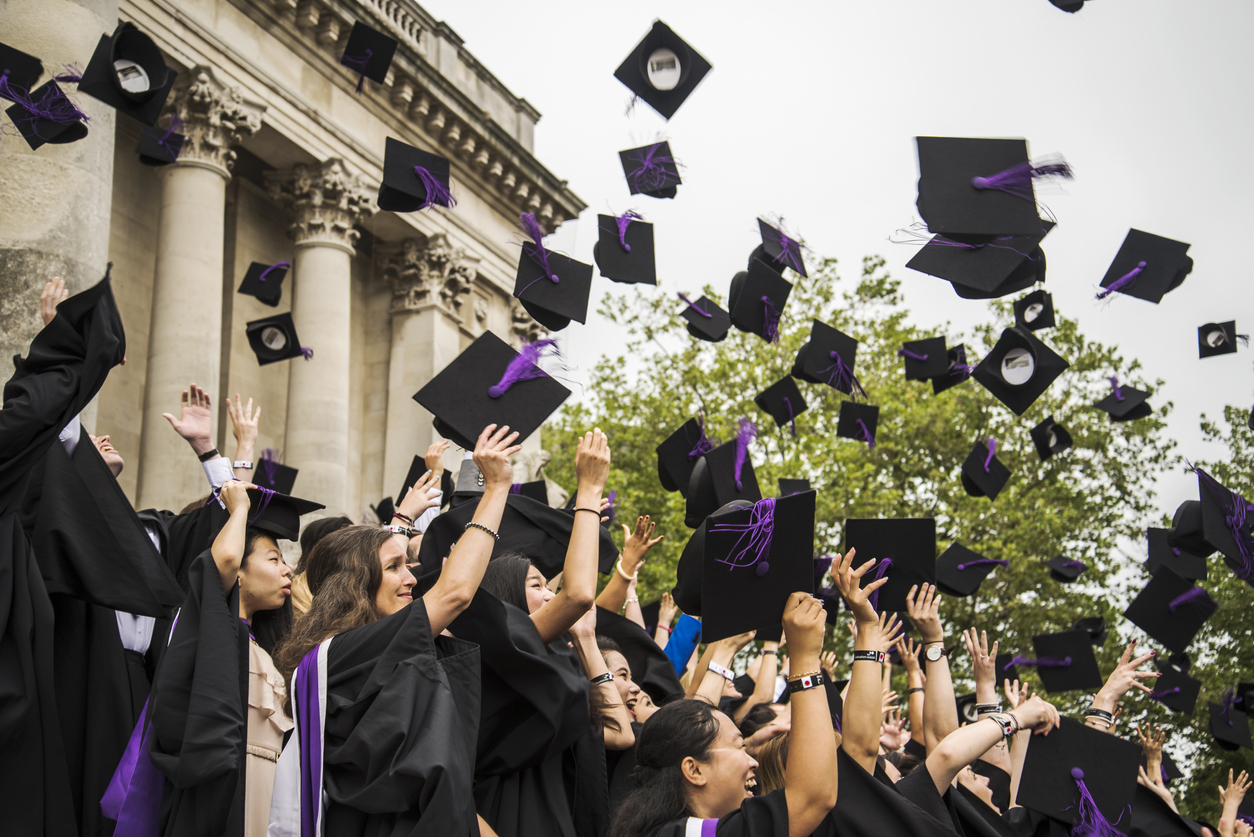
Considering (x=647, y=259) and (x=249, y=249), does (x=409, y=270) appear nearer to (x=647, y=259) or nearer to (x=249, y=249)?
(x=249, y=249)

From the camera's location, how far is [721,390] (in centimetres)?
2670

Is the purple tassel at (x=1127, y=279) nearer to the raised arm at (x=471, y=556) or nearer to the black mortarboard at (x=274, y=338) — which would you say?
the raised arm at (x=471, y=556)

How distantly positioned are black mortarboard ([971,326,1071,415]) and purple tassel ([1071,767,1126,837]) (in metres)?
3.99

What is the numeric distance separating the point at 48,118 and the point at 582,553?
5599mm

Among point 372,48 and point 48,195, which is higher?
point 372,48

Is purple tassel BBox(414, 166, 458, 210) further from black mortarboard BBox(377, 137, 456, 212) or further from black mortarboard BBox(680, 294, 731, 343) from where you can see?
black mortarboard BBox(680, 294, 731, 343)

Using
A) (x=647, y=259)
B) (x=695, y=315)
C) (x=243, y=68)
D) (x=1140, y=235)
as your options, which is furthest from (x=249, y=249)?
(x=1140, y=235)

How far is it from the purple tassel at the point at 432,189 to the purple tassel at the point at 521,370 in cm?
252

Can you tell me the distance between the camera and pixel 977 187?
6.05m

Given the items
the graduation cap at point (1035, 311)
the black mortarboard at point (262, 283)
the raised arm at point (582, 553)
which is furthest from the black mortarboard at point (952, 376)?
the raised arm at point (582, 553)

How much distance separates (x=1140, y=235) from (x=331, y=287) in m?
11.1

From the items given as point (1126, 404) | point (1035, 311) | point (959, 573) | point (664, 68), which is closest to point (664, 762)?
point (664, 68)

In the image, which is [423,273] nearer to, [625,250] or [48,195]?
[48,195]

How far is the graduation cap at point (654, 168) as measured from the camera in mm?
9000
